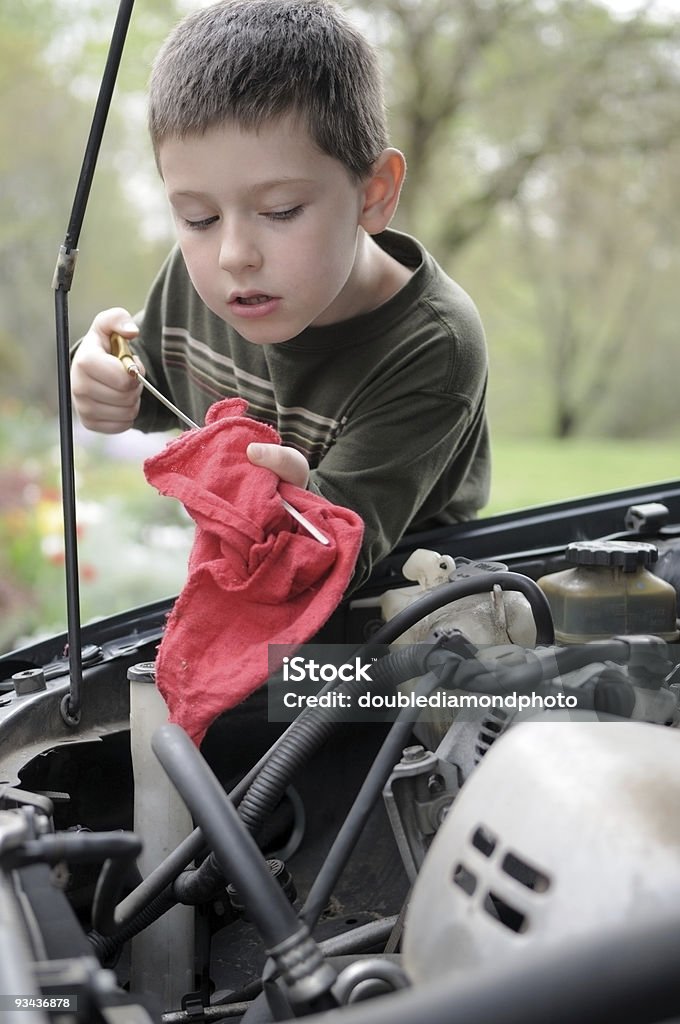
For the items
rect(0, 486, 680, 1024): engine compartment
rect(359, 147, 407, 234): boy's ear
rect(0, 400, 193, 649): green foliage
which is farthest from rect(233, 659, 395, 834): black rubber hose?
rect(0, 400, 193, 649): green foliage

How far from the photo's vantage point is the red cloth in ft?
3.14

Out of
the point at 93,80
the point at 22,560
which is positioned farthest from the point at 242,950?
the point at 93,80

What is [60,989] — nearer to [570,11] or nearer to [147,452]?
[147,452]

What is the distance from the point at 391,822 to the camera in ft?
2.85

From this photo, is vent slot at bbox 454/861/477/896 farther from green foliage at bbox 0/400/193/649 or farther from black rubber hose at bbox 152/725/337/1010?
green foliage at bbox 0/400/193/649

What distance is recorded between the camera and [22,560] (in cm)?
451

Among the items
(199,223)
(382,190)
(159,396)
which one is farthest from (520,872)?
(382,190)

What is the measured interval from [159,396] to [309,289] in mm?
212

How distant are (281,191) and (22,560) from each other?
3.73 metres

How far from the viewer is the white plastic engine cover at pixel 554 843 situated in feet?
1.86

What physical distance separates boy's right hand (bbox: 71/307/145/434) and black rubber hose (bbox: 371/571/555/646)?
0.51 meters

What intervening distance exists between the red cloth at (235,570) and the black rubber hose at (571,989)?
52 cm

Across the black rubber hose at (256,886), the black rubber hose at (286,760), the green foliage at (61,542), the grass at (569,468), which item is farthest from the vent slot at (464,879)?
the grass at (569,468)

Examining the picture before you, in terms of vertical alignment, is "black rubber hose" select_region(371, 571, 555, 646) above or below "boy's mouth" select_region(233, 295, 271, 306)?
below
